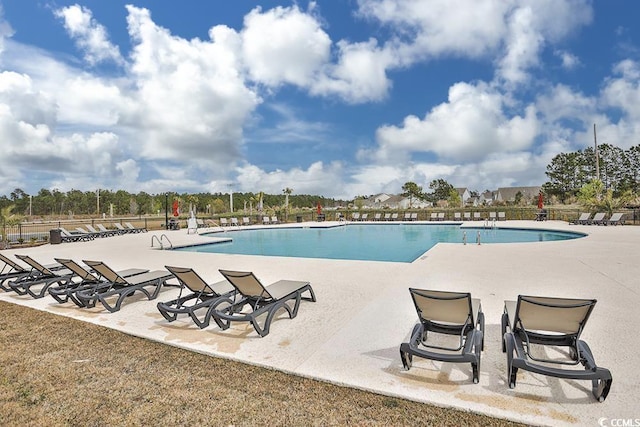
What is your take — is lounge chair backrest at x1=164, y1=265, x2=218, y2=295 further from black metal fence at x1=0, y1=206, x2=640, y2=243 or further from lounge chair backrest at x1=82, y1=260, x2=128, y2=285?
black metal fence at x1=0, y1=206, x2=640, y2=243

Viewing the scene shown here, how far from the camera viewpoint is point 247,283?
471cm

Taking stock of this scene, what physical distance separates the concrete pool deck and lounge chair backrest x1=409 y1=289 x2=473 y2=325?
17.8 inches

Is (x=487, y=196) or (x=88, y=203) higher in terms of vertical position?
(x=487, y=196)

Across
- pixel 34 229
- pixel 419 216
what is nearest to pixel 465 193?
pixel 419 216

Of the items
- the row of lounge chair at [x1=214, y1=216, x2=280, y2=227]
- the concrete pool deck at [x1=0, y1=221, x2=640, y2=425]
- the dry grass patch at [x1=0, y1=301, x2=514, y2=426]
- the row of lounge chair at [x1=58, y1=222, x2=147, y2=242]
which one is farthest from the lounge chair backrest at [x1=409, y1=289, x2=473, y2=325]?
the row of lounge chair at [x1=214, y1=216, x2=280, y2=227]

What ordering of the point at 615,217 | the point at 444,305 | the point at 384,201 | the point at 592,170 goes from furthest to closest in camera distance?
the point at 384,201, the point at 592,170, the point at 615,217, the point at 444,305

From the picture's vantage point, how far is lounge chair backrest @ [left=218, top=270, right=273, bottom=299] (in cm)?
459

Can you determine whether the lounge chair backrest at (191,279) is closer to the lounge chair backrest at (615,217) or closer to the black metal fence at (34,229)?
the black metal fence at (34,229)

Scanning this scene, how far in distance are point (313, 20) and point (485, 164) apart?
126 feet

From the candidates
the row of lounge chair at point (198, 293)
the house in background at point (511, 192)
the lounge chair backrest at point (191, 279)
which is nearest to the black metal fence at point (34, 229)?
the row of lounge chair at point (198, 293)

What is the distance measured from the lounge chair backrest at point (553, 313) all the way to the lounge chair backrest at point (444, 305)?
1.55 feet

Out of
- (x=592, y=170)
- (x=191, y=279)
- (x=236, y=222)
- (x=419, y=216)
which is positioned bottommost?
(x=236, y=222)

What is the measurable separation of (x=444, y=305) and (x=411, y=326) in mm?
1203

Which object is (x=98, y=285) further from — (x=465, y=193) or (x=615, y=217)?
(x=465, y=193)
